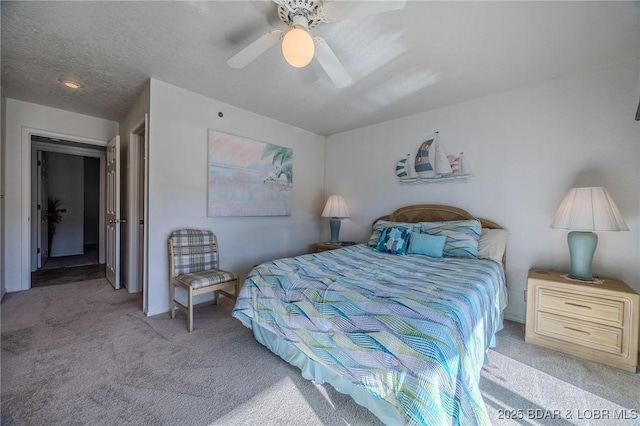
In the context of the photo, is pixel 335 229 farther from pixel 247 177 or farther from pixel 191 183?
pixel 191 183

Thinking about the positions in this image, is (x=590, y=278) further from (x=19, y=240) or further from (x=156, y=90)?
(x=19, y=240)

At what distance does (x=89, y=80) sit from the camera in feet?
9.00

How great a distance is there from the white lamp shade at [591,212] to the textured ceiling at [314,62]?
4.02 ft

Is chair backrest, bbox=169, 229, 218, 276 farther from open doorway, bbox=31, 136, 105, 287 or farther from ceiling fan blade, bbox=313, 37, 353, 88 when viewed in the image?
open doorway, bbox=31, 136, 105, 287

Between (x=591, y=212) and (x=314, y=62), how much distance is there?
106 inches

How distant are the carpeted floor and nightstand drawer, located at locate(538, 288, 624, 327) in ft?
1.15

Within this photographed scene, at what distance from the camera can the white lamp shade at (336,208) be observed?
404 centimetres

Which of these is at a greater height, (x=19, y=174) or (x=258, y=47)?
(x=258, y=47)

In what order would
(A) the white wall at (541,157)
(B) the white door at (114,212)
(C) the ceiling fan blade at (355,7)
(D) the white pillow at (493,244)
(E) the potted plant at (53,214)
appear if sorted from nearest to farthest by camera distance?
1. (C) the ceiling fan blade at (355,7)
2. (A) the white wall at (541,157)
3. (D) the white pillow at (493,244)
4. (B) the white door at (114,212)
5. (E) the potted plant at (53,214)

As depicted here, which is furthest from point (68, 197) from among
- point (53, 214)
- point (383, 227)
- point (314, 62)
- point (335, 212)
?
point (383, 227)

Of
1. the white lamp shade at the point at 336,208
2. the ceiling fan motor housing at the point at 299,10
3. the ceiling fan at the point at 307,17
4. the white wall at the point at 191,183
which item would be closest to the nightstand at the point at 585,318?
the white lamp shade at the point at 336,208

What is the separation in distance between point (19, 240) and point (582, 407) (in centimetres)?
605

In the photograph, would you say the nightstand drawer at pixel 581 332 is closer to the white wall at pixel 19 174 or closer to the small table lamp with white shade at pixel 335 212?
the small table lamp with white shade at pixel 335 212

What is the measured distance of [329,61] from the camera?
72.2 inches
